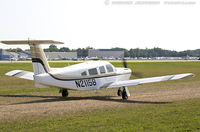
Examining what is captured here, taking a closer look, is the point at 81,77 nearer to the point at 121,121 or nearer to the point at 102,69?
the point at 102,69

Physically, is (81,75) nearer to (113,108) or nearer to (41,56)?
(41,56)

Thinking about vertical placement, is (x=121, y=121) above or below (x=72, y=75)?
below

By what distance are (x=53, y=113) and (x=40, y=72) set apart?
4.45 meters

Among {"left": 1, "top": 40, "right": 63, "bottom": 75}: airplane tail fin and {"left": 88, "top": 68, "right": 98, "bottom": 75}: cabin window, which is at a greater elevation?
{"left": 1, "top": 40, "right": 63, "bottom": 75}: airplane tail fin

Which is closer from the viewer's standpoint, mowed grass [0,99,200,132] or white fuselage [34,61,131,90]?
mowed grass [0,99,200,132]

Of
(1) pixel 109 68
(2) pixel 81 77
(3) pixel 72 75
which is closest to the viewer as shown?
(3) pixel 72 75

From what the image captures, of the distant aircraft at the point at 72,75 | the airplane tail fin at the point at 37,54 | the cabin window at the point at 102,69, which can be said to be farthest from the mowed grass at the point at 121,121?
the cabin window at the point at 102,69

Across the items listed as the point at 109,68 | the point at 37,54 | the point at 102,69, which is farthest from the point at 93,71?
the point at 37,54

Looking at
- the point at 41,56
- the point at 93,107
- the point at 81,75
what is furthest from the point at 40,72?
the point at 93,107

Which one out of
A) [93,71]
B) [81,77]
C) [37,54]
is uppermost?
[37,54]

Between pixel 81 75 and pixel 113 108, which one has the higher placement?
pixel 81 75

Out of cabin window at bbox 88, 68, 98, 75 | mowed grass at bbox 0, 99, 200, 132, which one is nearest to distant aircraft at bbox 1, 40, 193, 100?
cabin window at bbox 88, 68, 98, 75

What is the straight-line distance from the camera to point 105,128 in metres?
11.2

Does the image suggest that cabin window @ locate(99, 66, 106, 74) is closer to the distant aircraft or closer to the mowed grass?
the distant aircraft
